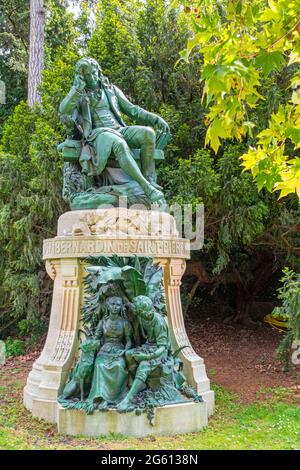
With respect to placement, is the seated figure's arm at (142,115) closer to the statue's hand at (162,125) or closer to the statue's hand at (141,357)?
the statue's hand at (162,125)

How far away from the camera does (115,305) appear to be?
494cm

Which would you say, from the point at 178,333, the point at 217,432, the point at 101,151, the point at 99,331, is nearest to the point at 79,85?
the point at 101,151

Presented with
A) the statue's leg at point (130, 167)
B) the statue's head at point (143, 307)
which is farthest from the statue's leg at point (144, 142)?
the statue's head at point (143, 307)

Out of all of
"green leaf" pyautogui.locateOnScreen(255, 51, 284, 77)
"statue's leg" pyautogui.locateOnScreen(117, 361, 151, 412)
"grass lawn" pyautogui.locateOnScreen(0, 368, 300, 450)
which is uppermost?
"green leaf" pyautogui.locateOnScreen(255, 51, 284, 77)

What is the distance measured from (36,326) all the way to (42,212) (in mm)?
2147

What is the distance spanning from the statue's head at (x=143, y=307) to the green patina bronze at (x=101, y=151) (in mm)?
1372

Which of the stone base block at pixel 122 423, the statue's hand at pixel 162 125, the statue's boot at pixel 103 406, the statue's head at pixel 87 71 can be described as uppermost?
the statue's head at pixel 87 71

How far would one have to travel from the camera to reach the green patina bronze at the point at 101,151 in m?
5.96

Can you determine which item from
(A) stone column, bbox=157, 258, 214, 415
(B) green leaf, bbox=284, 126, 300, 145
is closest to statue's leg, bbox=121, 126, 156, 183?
(A) stone column, bbox=157, 258, 214, 415

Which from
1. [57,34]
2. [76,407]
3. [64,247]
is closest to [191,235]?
[64,247]

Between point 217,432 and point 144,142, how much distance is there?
325 cm

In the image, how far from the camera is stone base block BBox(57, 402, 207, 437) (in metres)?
4.69

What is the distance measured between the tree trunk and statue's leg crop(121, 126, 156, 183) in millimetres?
7493

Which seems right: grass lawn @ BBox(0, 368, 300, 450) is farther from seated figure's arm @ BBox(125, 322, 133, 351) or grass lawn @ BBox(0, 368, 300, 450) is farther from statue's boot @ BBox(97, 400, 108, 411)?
seated figure's arm @ BBox(125, 322, 133, 351)
